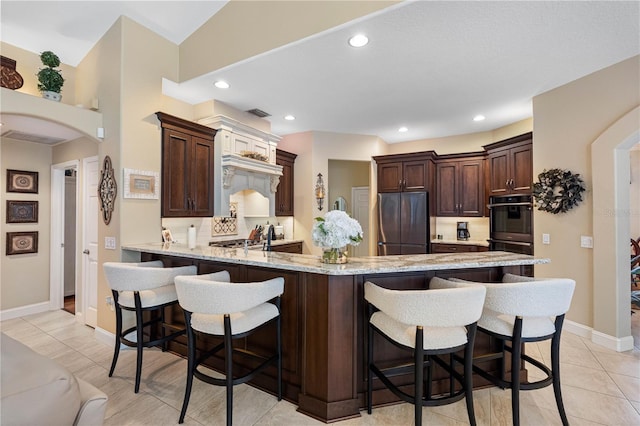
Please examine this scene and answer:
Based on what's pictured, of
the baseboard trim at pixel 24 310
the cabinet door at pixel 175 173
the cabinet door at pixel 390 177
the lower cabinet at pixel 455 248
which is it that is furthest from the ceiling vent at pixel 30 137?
the lower cabinet at pixel 455 248

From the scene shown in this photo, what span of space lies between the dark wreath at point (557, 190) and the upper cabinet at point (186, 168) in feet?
14.0

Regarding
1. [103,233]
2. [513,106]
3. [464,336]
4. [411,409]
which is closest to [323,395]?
[411,409]

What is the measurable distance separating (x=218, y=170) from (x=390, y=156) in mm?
3182

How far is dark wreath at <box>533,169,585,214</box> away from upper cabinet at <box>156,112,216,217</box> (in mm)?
4279

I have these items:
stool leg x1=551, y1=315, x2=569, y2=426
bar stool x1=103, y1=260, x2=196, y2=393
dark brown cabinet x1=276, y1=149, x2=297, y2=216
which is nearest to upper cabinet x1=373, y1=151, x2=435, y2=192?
dark brown cabinet x1=276, y1=149, x2=297, y2=216

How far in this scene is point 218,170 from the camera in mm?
4156

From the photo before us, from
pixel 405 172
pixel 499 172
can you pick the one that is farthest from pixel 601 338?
pixel 405 172

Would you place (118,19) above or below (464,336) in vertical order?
above

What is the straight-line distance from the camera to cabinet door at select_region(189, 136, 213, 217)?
12.7 feet

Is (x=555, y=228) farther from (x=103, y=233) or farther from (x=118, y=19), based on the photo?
(x=118, y=19)

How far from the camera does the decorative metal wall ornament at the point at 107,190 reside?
10.7ft


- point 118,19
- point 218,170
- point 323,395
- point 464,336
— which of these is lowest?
point 323,395

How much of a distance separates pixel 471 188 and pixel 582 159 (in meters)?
1.92

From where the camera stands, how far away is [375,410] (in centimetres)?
212
